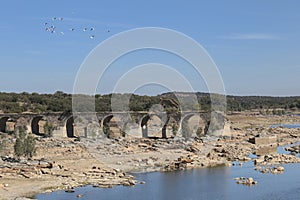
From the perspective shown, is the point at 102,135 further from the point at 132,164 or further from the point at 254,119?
the point at 254,119

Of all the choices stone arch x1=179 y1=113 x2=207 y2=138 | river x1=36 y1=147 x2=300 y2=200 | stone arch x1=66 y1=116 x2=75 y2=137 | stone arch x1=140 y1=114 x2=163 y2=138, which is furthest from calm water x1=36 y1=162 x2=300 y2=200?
stone arch x1=66 y1=116 x2=75 y2=137

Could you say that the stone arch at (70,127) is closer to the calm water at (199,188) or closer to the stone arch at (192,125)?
the stone arch at (192,125)

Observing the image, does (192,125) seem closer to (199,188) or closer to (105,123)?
(105,123)

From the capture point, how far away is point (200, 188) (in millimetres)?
28891

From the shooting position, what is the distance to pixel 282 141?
5916cm

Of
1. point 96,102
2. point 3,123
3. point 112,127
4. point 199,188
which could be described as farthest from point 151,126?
point 199,188

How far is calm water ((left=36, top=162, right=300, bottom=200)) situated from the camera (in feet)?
87.4

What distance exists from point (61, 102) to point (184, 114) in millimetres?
25275

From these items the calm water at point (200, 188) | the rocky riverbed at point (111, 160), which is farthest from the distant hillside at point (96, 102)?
the calm water at point (200, 188)

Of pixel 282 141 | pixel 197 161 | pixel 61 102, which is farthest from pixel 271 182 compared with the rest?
pixel 61 102

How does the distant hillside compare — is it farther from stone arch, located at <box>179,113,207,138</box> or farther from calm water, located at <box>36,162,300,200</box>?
calm water, located at <box>36,162,300,200</box>

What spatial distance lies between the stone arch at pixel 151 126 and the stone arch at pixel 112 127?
3.39 meters

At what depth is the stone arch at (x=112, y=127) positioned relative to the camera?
62797 millimetres

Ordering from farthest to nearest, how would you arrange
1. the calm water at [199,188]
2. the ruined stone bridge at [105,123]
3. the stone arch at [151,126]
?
the stone arch at [151,126]
the ruined stone bridge at [105,123]
the calm water at [199,188]
